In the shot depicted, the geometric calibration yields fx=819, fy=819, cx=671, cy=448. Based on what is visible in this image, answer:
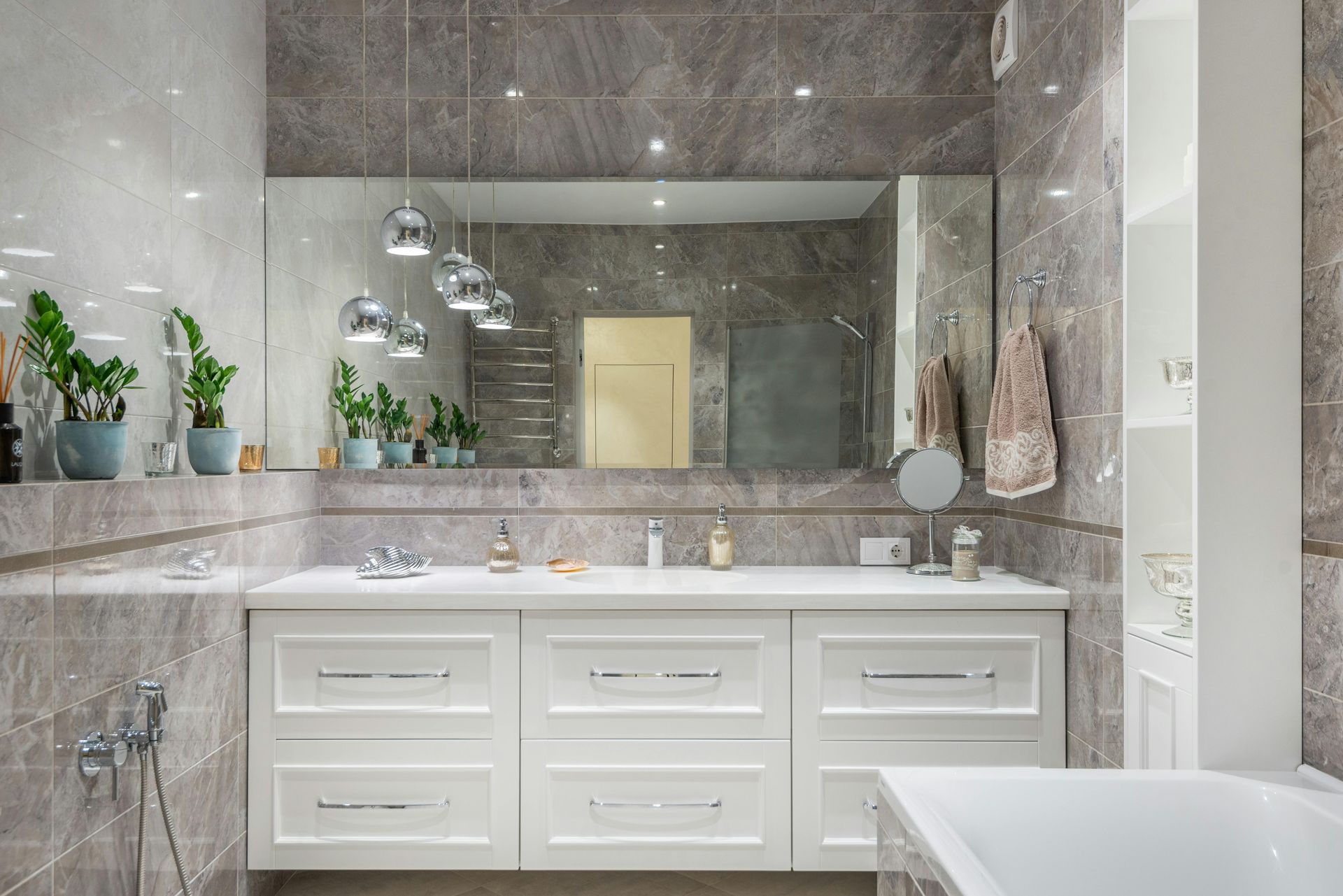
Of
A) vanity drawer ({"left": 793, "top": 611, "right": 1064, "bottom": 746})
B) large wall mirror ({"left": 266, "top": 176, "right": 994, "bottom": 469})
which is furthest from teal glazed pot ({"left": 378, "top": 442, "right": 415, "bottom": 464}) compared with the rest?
vanity drawer ({"left": 793, "top": 611, "right": 1064, "bottom": 746})

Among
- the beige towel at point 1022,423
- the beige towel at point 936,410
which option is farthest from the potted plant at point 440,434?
the beige towel at point 1022,423

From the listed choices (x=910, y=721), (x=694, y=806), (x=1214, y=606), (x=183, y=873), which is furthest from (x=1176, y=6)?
(x=183, y=873)

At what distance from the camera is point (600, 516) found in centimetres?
264

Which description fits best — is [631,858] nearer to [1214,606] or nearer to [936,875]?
[936,875]

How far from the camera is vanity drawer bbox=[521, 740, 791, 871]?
6.96 ft

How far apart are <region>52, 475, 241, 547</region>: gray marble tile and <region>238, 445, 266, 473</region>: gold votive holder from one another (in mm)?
183

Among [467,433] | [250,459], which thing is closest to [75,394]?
[250,459]

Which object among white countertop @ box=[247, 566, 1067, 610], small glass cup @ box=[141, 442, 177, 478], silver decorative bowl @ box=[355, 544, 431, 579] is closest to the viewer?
small glass cup @ box=[141, 442, 177, 478]

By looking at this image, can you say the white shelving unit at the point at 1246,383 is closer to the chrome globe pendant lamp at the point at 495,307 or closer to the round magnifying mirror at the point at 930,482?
the round magnifying mirror at the point at 930,482

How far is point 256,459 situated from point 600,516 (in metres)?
1.01

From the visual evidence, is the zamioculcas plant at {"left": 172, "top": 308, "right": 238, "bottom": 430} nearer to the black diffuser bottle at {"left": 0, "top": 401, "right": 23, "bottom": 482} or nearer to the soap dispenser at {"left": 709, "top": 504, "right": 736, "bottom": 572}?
the black diffuser bottle at {"left": 0, "top": 401, "right": 23, "bottom": 482}

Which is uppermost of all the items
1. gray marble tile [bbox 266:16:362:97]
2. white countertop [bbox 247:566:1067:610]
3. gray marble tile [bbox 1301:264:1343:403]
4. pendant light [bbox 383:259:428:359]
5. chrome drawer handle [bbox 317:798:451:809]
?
gray marble tile [bbox 266:16:362:97]

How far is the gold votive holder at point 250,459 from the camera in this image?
7.40 ft

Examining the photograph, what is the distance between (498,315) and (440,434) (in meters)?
0.42
